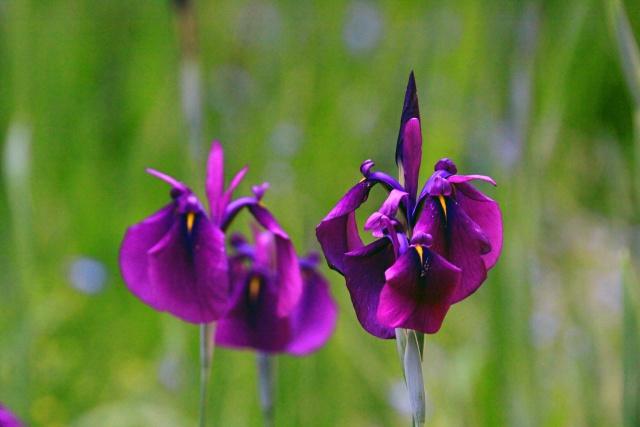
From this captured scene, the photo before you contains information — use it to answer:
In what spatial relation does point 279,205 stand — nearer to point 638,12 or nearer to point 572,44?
point 572,44

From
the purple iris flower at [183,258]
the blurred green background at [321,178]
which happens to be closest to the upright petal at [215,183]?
the purple iris flower at [183,258]

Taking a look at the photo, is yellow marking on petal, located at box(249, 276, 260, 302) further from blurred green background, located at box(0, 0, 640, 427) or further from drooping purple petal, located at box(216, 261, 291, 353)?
blurred green background, located at box(0, 0, 640, 427)

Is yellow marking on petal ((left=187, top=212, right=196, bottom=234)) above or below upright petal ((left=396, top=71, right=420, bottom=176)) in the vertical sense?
below

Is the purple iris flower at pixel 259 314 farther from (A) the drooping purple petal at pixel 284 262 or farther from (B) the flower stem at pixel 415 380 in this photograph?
(B) the flower stem at pixel 415 380

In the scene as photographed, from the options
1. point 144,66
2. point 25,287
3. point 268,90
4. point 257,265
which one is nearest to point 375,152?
point 268,90

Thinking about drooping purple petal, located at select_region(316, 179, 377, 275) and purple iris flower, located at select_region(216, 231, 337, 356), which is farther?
purple iris flower, located at select_region(216, 231, 337, 356)

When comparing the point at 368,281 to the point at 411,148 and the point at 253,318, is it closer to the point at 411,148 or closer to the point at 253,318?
the point at 411,148

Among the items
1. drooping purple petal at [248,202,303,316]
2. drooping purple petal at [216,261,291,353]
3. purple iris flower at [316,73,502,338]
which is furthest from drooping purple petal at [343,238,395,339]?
drooping purple petal at [216,261,291,353]
